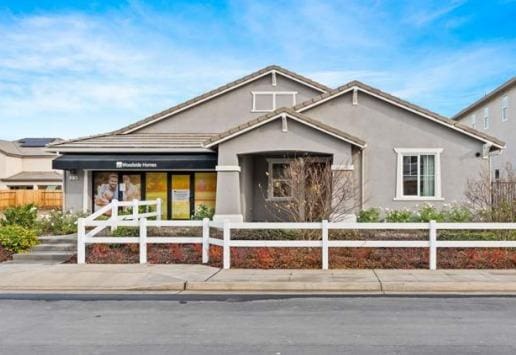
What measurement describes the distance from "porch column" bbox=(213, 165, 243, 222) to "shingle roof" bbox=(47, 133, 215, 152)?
2.03 metres

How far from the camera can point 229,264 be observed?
1155 cm

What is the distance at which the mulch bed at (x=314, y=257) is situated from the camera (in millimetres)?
11523

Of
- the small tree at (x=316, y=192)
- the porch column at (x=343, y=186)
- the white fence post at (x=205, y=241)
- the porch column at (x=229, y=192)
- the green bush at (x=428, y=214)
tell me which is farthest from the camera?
the porch column at (x=229, y=192)

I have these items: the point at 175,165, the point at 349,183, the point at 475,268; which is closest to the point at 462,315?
the point at 475,268

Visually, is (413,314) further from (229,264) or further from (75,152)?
(75,152)

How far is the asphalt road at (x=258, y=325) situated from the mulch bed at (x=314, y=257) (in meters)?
2.67

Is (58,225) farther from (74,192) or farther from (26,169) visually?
(26,169)

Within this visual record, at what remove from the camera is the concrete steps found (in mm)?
13141

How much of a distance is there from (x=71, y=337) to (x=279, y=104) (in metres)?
17.0

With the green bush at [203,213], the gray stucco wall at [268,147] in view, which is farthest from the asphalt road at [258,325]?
the green bush at [203,213]

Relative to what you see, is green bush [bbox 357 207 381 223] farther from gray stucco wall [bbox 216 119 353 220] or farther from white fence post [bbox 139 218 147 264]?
white fence post [bbox 139 218 147 264]

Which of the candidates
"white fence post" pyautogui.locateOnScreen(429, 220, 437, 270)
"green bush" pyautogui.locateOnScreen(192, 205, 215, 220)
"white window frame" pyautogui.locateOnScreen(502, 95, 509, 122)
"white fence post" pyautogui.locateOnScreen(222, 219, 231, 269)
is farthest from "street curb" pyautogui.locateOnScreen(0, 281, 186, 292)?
"white window frame" pyautogui.locateOnScreen(502, 95, 509, 122)

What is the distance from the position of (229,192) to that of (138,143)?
5.08m

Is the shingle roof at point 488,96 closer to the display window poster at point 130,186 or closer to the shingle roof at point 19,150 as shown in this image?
the display window poster at point 130,186
